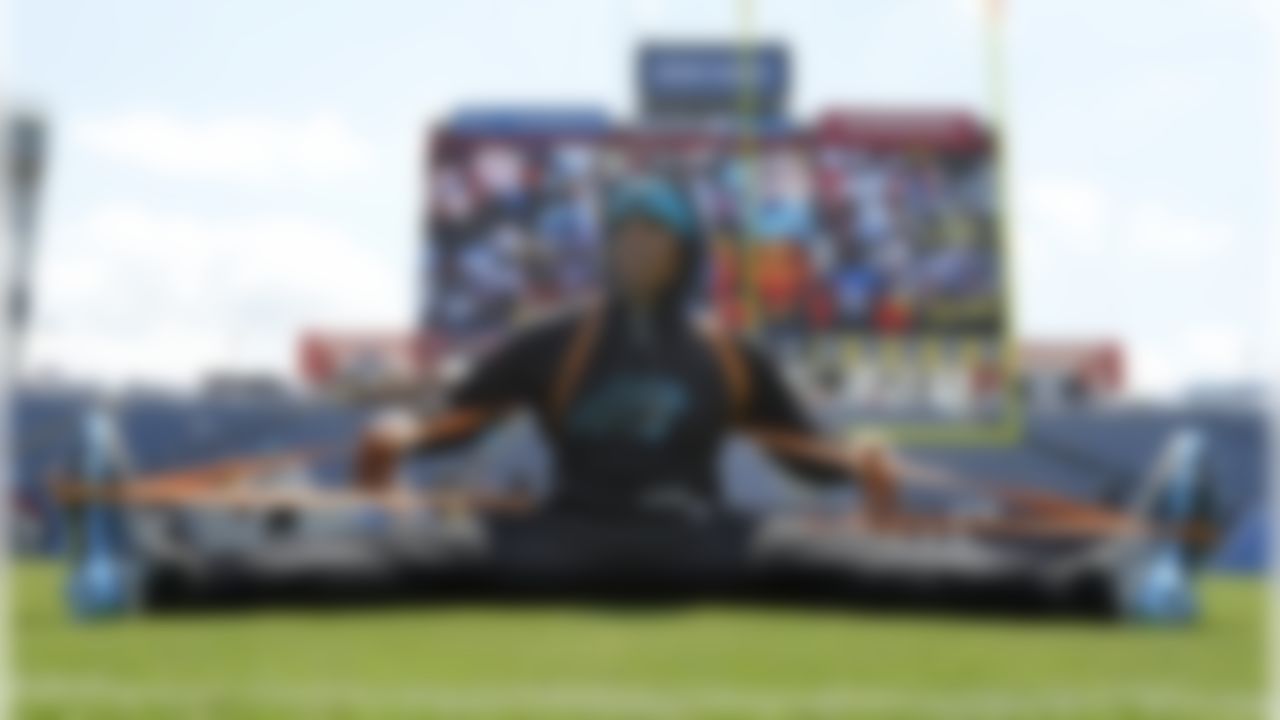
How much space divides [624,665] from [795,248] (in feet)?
7.35

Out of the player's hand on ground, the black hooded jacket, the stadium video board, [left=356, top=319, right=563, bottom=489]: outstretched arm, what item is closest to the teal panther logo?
the black hooded jacket

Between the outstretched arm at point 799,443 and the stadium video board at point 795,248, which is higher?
the stadium video board at point 795,248

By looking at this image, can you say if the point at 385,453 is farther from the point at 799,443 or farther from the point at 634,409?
the point at 799,443

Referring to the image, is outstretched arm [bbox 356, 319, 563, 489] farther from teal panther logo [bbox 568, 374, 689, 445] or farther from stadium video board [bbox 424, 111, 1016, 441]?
teal panther logo [bbox 568, 374, 689, 445]

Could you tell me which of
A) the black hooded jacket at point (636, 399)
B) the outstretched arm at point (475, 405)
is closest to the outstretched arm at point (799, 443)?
the black hooded jacket at point (636, 399)

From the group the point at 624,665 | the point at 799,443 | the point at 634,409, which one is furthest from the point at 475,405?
the point at 624,665

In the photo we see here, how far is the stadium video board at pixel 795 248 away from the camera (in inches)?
240

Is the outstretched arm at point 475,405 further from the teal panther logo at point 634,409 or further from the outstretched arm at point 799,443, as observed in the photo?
the outstretched arm at point 799,443

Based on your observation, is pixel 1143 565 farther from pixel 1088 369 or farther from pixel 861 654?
pixel 861 654

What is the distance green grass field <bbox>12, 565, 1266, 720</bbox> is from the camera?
3748 mm

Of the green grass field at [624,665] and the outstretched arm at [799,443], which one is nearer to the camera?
the green grass field at [624,665]

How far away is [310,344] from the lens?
6.07m

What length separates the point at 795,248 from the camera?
625cm

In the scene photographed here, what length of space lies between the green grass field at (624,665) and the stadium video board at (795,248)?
3.18ft
